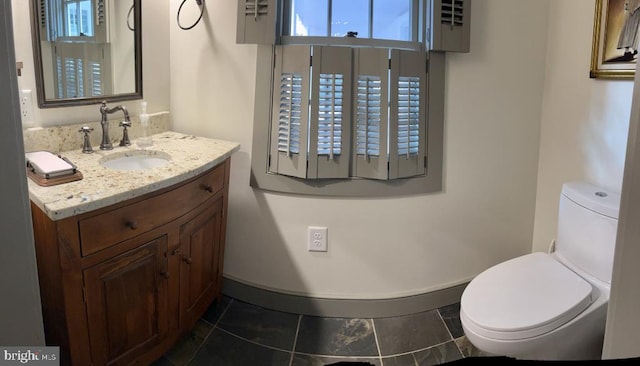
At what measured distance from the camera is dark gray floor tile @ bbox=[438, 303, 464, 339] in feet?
7.45

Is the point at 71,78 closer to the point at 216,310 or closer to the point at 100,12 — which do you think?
the point at 100,12

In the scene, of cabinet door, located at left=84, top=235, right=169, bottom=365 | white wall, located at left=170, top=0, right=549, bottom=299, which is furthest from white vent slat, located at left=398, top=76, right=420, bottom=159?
cabinet door, located at left=84, top=235, right=169, bottom=365

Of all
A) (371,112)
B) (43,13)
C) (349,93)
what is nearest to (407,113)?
(371,112)

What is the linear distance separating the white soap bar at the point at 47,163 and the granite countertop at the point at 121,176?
0.05 metres

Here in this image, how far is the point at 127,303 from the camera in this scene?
1666 millimetres

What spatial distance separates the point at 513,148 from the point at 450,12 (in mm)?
749

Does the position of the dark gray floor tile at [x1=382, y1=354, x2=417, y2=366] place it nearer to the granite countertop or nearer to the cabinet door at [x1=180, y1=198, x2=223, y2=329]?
the cabinet door at [x1=180, y1=198, x2=223, y2=329]

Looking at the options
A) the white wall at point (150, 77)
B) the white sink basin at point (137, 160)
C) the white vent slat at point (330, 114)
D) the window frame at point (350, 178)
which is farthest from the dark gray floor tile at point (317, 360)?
the white wall at point (150, 77)

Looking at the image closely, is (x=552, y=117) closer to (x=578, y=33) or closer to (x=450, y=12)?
A: (x=578, y=33)

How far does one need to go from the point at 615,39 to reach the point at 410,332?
1.54 metres

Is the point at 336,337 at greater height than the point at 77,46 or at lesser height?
lesser

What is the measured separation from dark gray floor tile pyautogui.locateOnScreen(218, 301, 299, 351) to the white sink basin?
31.9 inches

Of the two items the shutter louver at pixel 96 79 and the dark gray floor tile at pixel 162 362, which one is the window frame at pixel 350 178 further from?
the dark gray floor tile at pixel 162 362

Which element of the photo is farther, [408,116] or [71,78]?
[408,116]
